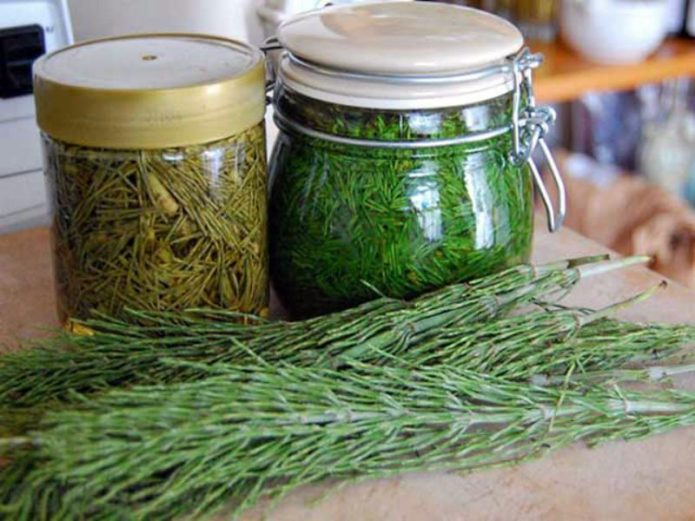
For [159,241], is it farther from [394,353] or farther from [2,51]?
[2,51]

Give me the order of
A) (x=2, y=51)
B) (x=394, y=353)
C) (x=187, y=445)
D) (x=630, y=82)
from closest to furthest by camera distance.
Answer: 1. (x=187, y=445)
2. (x=394, y=353)
3. (x=2, y=51)
4. (x=630, y=82)

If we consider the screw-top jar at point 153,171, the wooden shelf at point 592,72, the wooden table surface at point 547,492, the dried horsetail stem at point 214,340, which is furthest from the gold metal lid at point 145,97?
the wooden shelf at point 592,72

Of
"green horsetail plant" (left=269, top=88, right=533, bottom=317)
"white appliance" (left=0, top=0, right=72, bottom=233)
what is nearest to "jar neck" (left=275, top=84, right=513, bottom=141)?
"green horsetail plant" (left=269, top=88, right=533, bottom=317)

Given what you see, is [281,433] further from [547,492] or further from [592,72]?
[592,72]

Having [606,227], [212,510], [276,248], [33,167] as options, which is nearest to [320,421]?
[212,510]

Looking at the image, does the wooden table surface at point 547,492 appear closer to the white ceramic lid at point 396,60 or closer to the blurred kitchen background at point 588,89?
the white ceramic lid at point 396,60

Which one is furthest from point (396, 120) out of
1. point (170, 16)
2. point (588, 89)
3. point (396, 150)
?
point (588, 89)

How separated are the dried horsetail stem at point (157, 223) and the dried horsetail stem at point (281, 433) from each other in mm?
89

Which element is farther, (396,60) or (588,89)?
(588,89)

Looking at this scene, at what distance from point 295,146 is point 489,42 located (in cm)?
14

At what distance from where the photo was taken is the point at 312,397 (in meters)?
0.48

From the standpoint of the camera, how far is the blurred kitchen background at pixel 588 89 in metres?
0.78

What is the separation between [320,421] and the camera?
0.48 meters

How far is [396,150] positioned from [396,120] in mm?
18
